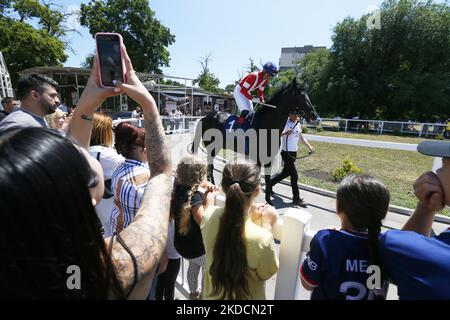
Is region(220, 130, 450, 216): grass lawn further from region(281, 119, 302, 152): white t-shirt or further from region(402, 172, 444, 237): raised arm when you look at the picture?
region(402, 172, 444, 237): raised arm

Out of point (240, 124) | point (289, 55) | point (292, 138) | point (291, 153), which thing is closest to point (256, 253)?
point (291, 153)

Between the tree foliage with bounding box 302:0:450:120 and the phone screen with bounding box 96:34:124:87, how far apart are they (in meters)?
28.8

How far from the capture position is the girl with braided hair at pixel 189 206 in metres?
1.91

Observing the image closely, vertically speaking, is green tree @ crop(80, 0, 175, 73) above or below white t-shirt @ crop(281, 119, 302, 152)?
above

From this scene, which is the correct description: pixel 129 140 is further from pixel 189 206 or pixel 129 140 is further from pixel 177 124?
pixel 177 124

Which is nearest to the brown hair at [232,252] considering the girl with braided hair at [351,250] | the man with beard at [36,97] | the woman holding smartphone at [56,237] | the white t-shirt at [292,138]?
the girl with braided hair at [351,250]

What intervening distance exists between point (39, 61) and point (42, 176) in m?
28.3

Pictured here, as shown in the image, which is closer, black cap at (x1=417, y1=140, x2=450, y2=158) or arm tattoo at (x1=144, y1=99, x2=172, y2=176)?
black cap at (x1=417, y1=140, x2=450, y2=158)

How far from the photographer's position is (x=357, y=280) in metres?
1.26

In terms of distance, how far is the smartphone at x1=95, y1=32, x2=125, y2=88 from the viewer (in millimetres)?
1176

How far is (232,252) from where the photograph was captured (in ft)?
4.63

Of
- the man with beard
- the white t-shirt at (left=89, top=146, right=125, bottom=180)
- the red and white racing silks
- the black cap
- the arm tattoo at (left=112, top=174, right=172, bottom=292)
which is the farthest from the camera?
the red and white racing silks

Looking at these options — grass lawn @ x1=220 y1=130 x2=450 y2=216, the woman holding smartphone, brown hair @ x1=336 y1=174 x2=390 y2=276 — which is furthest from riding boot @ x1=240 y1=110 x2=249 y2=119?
the woman holding smartphone

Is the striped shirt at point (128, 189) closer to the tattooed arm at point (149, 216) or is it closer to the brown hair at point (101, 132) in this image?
the tattooed arm at point (149, 216)
